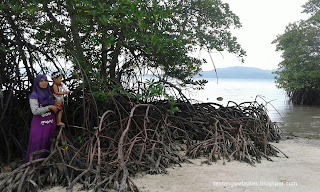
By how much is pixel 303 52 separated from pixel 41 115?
566 inches

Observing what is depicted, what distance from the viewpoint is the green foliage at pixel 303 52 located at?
14.7 m

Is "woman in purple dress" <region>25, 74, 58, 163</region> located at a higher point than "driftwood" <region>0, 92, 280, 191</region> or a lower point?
higher

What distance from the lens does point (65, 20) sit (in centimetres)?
517

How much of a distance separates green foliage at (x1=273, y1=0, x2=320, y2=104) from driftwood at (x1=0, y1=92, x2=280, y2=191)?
31.7 ft

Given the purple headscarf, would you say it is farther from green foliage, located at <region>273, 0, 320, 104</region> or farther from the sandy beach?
green foliage, located at <region>273, 0, 320, 104</region>

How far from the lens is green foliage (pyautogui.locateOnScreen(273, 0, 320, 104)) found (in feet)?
48.1

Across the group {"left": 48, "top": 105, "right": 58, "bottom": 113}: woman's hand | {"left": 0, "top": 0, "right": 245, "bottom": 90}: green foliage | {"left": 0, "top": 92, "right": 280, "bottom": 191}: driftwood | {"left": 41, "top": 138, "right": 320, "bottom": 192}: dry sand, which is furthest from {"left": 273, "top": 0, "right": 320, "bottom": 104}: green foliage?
{"left": 48, "top": 105, "right": 58, "bottom": 113}: woman's hand

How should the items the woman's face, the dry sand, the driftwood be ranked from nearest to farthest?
the driftwood
the dry sand
the woman's face

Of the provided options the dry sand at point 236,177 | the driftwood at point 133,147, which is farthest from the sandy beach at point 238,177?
the driftwood at point 133,147

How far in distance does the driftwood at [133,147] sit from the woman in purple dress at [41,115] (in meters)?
0.12

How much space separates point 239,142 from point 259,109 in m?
2.22

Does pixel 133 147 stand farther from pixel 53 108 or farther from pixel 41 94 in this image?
pixel 41 94

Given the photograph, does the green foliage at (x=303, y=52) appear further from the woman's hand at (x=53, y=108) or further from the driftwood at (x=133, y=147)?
the woman's hand at (x=53, y=108)

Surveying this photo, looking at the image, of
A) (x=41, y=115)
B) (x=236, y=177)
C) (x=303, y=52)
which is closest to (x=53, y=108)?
(x=41, y=115)
